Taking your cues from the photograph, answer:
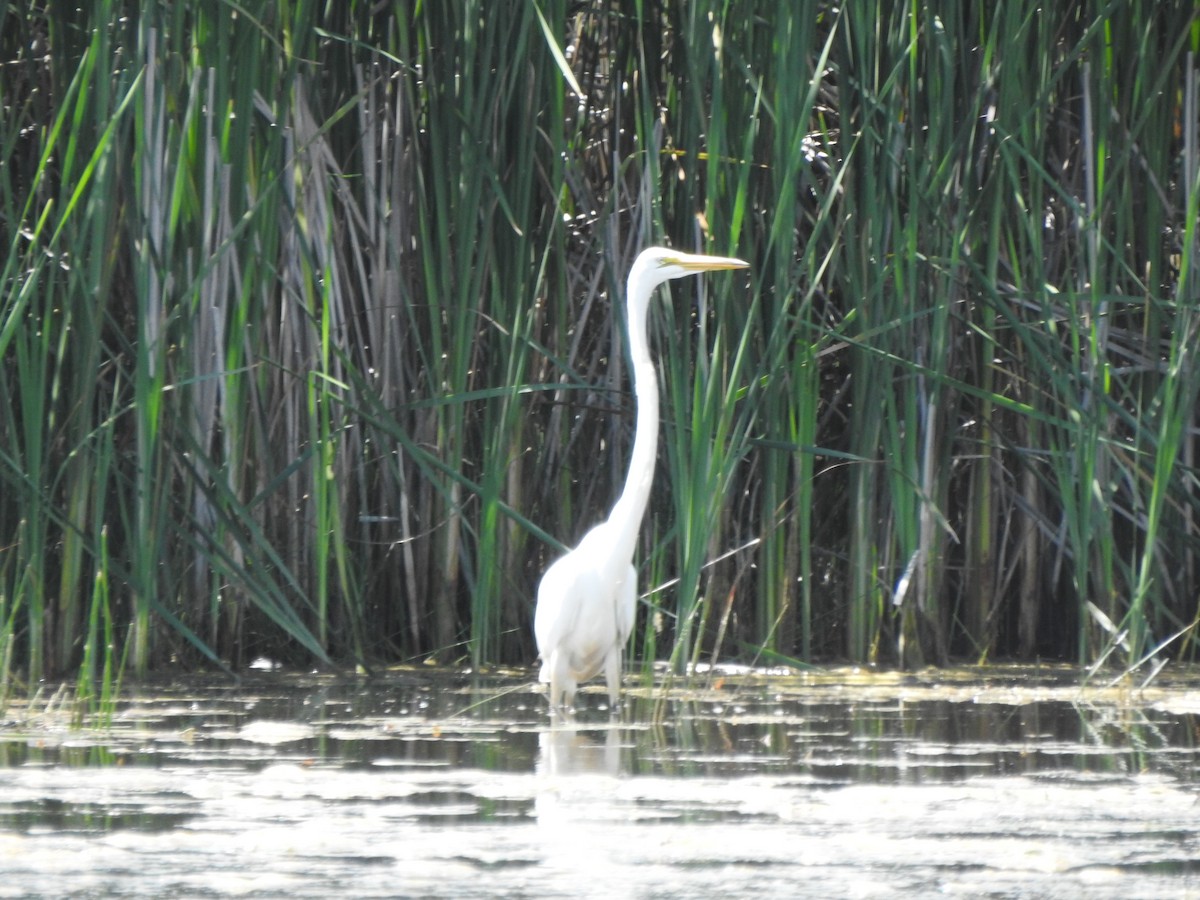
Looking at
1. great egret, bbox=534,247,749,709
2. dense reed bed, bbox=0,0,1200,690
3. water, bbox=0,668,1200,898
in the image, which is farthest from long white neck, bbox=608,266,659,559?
water, bbox=0,668,1200,898

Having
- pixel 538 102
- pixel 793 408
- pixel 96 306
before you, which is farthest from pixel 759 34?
pixel 96 306

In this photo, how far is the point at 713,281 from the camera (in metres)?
5.42

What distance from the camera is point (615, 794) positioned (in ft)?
11.3

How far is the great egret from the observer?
4875 millimetres

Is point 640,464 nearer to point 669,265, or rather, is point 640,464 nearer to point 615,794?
point 669,265

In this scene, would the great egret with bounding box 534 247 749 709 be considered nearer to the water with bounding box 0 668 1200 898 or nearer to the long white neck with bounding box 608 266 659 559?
the long white neck with bounding box 608 266 659 559

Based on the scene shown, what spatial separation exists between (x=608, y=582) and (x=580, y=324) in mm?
1156

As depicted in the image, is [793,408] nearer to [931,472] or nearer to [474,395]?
[931,472]

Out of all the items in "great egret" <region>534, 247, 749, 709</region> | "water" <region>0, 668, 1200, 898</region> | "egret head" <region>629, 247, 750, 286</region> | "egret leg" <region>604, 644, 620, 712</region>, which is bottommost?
"water" <region>0, 668, 1200, 898</region>

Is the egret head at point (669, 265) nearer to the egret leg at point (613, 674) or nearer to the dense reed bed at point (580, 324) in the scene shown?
the dense reed bed at point (580, 324)

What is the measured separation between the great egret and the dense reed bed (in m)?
0.15

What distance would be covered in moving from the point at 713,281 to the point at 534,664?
1416 millimetres

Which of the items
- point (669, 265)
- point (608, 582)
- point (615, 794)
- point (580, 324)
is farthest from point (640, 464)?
point (615, 794)

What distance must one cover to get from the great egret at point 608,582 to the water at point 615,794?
0.45 ft
